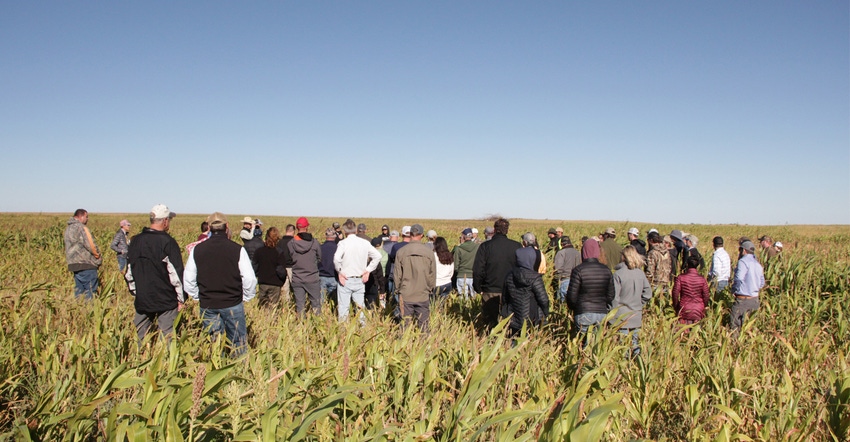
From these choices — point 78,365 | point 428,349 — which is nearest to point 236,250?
point 78,365

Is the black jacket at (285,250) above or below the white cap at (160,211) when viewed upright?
below

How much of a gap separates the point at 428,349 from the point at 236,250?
243 cm

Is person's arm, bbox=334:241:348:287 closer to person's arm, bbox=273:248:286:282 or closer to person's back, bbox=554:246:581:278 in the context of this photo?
person's arm, bbox=273:248:286:282

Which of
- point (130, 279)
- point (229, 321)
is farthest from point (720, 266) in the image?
point (130, 279)

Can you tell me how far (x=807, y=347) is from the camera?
4.95m

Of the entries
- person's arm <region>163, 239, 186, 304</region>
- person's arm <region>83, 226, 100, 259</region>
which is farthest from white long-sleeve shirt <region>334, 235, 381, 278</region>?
person's arm <region>83, 226, 100, 259</region>

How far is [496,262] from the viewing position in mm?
6766

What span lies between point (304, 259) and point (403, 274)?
1965 mm

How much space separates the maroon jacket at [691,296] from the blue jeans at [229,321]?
5503mm

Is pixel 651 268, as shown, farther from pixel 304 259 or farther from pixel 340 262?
pixel 304 259

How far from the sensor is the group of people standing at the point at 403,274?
4.98 m

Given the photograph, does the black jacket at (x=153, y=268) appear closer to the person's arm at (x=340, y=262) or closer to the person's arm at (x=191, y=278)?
the person's arm at (x=191, y=278)

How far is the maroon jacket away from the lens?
6.37m

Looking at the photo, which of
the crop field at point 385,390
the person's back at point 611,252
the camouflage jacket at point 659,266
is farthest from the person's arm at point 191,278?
the person's back at point 611,252
